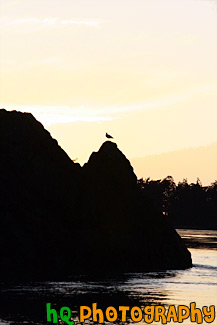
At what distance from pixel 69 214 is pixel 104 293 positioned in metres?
21.8

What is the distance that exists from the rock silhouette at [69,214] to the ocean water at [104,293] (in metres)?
4.99

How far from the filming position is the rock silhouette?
Answer: 276ft

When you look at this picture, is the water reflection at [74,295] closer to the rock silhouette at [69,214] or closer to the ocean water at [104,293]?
the ocean water at [104,293]

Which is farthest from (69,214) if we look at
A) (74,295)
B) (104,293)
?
(74,295)

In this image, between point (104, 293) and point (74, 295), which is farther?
point (104, 293)

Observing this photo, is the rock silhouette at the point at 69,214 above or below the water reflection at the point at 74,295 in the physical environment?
above

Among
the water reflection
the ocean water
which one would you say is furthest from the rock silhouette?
the water reflection

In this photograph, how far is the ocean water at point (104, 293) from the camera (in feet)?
199

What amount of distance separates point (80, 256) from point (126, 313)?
84.8 ft

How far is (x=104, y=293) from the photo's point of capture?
7012cm

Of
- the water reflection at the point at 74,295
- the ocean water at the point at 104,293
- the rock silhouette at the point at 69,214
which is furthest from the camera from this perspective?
the rock silhouette at the point at 69,214

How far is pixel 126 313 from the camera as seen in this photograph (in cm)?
6131

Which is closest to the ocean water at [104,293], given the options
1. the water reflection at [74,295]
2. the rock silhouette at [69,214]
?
the water reflection at [74,295]

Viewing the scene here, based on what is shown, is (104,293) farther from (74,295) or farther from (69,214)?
(69,214)
